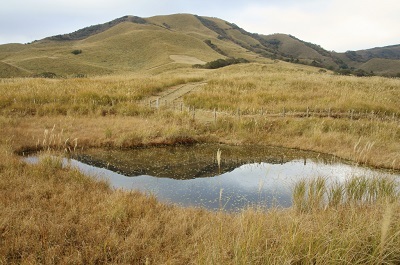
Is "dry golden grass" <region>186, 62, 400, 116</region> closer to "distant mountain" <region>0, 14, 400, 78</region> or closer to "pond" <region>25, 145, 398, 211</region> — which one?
"pond" <region>25, 145, 398, 211</region>

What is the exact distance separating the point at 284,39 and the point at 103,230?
209 meters

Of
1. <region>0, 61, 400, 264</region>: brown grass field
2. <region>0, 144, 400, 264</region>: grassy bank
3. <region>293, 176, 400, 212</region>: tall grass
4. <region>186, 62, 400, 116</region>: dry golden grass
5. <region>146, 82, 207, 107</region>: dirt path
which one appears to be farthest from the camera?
<region>146, 82, 207, 107</region>: dirt path

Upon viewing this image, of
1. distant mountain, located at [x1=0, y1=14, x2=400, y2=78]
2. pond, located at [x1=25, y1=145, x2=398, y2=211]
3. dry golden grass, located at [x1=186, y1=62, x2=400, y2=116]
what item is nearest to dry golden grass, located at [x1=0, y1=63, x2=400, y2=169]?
dry golden grass, located at [x1=186, y1=62, x2=400, y2=116]

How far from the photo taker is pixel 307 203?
262 inches

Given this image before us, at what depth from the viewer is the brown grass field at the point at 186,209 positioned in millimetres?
4312

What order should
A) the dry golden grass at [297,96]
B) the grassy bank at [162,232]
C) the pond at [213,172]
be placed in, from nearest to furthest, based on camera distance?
1. the grassy bank at [162,232]
2. the pond at [213,172]
3. the dry golden grass at [297,96]

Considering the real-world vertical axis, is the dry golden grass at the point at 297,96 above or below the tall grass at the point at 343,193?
above

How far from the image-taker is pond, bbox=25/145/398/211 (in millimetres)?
8273

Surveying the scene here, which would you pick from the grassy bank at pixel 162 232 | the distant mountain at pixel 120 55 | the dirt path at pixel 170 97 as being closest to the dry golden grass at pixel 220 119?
the dirt path at pixel 170 97

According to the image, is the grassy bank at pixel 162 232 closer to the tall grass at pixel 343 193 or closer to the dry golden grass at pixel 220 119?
the tall grass at pixel 343 193

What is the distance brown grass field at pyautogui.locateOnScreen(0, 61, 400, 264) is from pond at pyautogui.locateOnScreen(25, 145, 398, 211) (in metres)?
0.85

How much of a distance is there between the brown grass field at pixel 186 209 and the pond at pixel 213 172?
0.85 metres

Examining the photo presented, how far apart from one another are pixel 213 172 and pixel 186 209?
12.5 feet

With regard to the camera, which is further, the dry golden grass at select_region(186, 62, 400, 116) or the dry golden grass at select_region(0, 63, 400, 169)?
the dry golden grass at select_region(186, 62, 400, 116)
